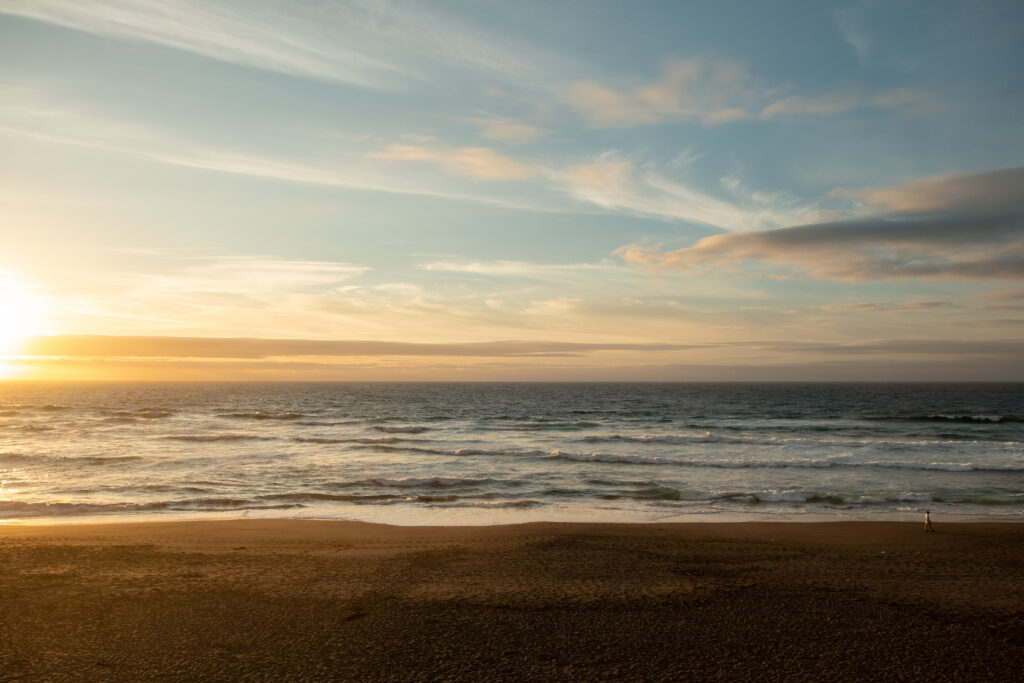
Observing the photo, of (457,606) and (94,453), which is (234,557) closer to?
(457,606)

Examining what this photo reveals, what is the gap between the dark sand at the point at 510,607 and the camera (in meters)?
6.11

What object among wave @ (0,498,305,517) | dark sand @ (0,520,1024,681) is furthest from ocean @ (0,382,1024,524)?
dark sand @ (0,520,1024,681)

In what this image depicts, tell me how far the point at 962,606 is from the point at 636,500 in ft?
36.9

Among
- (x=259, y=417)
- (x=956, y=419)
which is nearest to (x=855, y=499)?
(x=956, y=419)

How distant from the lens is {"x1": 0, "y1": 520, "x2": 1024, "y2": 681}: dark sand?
6109 millimetres

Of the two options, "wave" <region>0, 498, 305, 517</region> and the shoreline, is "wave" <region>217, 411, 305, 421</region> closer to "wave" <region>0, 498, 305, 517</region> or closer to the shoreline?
"wave" <region>0, 498, 305, 517</region>

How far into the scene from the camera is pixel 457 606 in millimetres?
7949

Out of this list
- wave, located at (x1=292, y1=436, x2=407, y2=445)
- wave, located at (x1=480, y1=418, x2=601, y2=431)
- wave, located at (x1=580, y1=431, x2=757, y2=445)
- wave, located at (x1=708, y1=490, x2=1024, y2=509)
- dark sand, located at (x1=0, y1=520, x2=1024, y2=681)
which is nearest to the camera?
dark sand, located at (x1=0, y1=520, x2=1024, y2=681)

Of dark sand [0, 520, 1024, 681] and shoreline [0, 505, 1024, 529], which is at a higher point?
dark sand [0, 520, 1024, 681]

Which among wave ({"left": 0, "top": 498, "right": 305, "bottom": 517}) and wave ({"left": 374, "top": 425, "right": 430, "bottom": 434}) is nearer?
wave ({"left": 0, "top": 498, "right": 305, "bottom": 517})

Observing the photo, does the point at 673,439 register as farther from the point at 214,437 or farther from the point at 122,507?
the point at 122,507

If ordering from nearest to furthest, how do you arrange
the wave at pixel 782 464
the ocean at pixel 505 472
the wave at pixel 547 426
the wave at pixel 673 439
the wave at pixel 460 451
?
the ocean at pixel 505 472, the wave at pixel 782 464, the wave at pixel 460 451, the wave at pixel 673 439, the wave at pixel 547 426

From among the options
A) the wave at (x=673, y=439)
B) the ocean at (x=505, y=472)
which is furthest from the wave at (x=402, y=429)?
the wave at (x=673, y=439)

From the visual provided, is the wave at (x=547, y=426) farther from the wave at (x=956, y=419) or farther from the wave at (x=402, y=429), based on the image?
the wave at (x=956, y=419)
